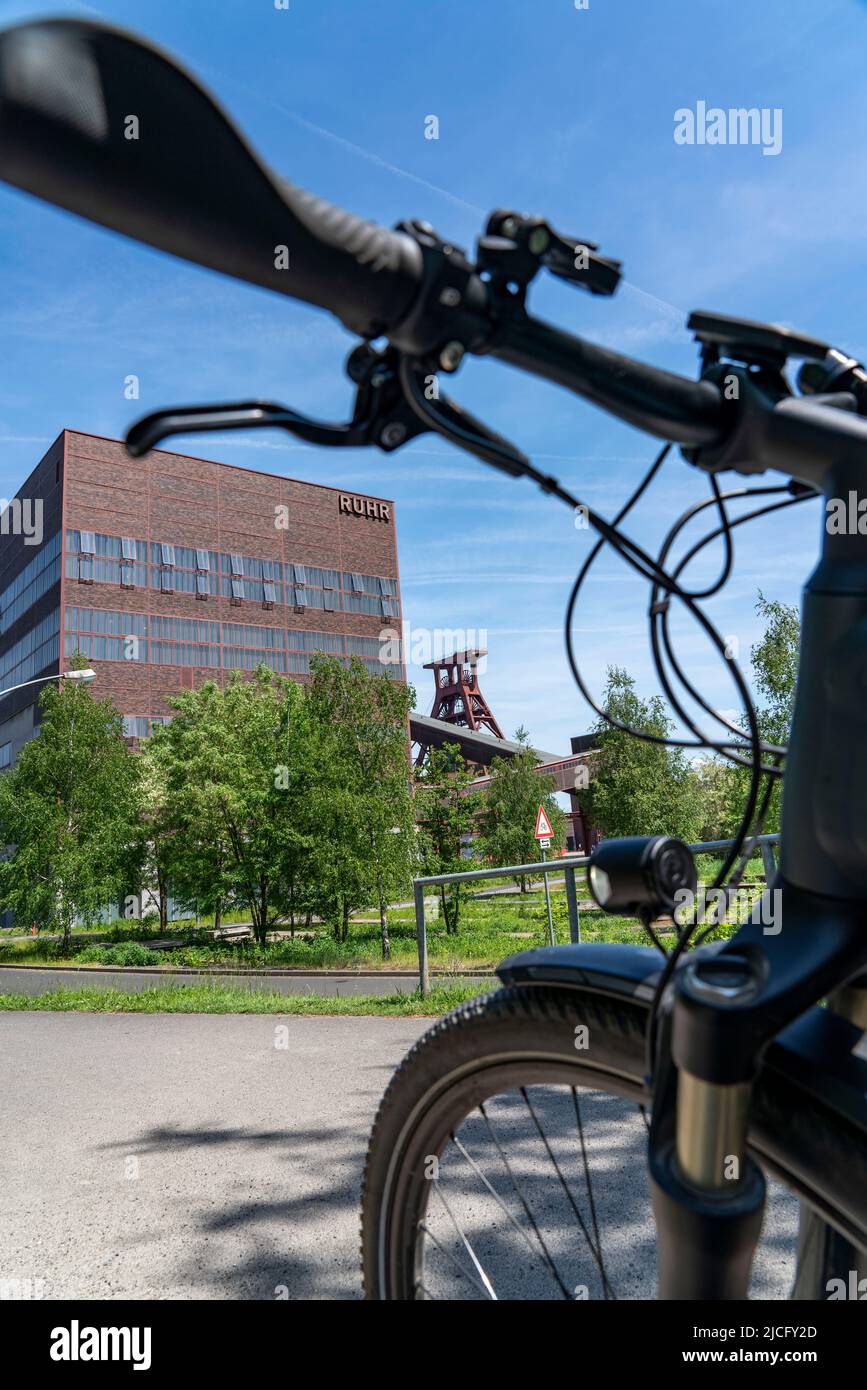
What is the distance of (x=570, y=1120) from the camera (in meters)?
4.05

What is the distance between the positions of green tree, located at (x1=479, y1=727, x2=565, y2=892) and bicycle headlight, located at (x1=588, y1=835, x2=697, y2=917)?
3772 centimetres

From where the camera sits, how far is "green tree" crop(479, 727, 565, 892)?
4169cm

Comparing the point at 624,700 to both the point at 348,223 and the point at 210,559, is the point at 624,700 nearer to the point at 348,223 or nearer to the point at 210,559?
the point at 210,559

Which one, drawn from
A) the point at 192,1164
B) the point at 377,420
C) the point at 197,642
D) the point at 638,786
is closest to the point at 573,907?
the point at 192,1164

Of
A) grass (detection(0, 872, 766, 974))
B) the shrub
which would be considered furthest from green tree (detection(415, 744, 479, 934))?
the shrub

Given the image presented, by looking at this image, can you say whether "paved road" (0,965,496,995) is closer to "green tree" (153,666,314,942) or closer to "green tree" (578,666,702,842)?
"green tree" (153,666,314,942)

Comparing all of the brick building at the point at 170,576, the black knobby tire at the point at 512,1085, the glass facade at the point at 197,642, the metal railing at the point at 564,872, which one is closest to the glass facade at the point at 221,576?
the brick building at the point at 170,576

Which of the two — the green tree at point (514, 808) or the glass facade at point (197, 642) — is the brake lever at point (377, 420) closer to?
the green tree at point (514, 808)

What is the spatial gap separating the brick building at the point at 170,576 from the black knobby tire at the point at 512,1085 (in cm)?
5018

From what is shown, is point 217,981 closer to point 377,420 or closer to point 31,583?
point 377,420

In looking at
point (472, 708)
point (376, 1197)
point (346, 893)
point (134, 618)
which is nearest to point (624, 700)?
point (346, 893)

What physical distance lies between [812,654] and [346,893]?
87.4ft

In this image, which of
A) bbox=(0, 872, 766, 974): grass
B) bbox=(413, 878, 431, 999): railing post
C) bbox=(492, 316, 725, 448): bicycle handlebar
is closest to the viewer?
bbox=(492, 316, 725, 448): bicycle handlebar

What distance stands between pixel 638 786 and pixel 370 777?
50.1 feet
